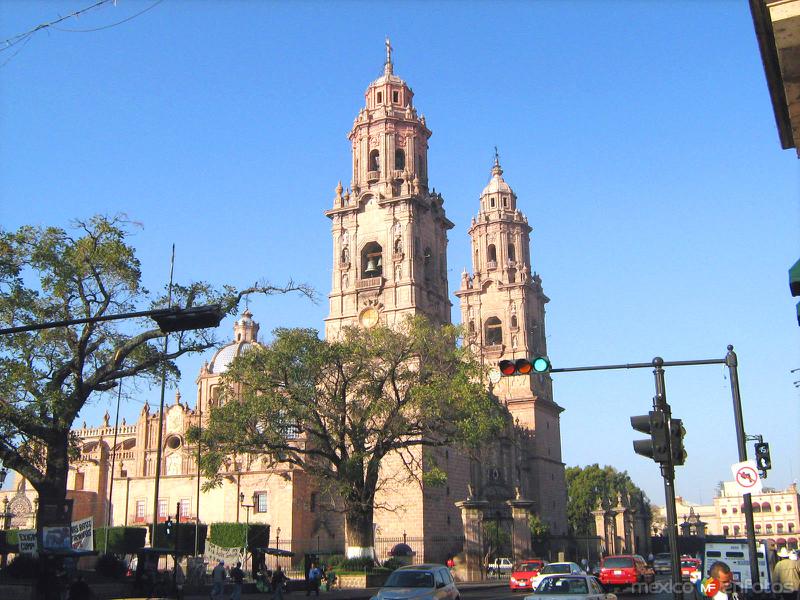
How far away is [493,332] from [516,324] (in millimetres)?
3674

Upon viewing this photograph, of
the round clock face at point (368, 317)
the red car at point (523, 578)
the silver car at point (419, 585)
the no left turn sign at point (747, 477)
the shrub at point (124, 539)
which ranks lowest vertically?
the red car at point (523, 578)

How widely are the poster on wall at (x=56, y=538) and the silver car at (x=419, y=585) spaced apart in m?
10.0

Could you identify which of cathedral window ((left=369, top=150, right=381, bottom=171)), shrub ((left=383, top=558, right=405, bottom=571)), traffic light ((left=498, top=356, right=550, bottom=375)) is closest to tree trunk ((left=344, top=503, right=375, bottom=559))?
shrub ((left=383, top=558, right=405, bottom=571))

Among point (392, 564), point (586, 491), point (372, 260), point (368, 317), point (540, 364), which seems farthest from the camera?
point (586, 491)

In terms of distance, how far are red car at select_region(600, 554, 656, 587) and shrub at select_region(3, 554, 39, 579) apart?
1905 centimetres

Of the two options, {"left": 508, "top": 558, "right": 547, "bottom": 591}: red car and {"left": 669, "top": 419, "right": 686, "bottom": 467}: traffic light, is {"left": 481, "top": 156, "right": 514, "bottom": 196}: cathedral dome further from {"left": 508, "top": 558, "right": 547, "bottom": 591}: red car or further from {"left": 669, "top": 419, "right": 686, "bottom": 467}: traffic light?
{"left": 669, "top": 419, "right": 686, "bottom": 467}: traffic light

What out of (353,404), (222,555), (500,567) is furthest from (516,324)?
(353,404)

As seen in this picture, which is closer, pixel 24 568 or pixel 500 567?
pixel 24 568

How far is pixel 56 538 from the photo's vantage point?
25.0 m

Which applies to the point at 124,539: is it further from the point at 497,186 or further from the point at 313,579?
the point at 497,186

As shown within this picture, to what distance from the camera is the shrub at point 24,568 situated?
89.8 ft

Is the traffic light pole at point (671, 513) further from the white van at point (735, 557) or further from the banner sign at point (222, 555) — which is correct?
the banner sign at point (222, 555)

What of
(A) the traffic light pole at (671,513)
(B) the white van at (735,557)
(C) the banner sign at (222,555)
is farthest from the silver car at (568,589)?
(C) the banner sign at (222,555)

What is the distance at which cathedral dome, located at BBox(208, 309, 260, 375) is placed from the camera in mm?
69375
